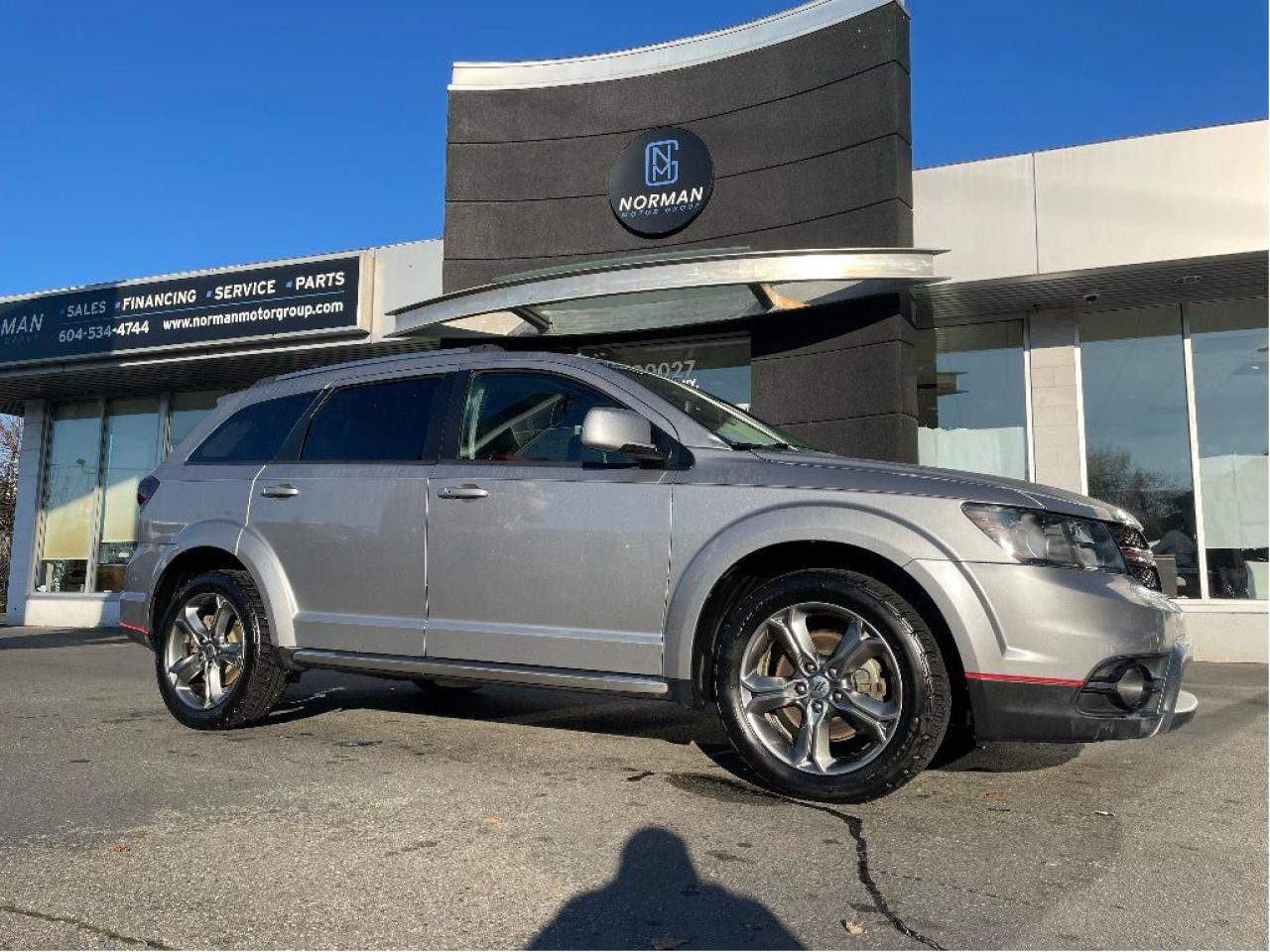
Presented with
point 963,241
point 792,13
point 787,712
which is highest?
point 792,13

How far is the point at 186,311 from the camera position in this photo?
14.1 meters

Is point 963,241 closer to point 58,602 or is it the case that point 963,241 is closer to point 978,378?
point 978,378

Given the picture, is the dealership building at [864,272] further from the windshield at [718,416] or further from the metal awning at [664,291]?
the windshield at [718,416]

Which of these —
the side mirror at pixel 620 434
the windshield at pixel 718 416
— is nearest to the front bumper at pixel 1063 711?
the windshield at pixel 718 416

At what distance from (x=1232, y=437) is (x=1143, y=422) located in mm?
922

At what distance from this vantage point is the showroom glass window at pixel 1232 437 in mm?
10484

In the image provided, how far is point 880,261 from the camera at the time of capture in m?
9.01

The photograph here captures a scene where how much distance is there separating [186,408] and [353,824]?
15369mm

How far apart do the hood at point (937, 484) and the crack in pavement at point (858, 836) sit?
3.92 feet

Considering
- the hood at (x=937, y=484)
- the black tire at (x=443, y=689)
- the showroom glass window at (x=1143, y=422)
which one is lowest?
the black tire at (x=443, y=689)

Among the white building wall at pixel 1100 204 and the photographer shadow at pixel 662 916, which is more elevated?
the white building wall at pixel 1100 204

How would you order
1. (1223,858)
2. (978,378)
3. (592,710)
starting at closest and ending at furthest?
(1223,858), (592,710), (978,378)

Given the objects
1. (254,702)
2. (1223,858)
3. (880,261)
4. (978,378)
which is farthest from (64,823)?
(978,378)

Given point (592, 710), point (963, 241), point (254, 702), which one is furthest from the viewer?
point (963, 241)
